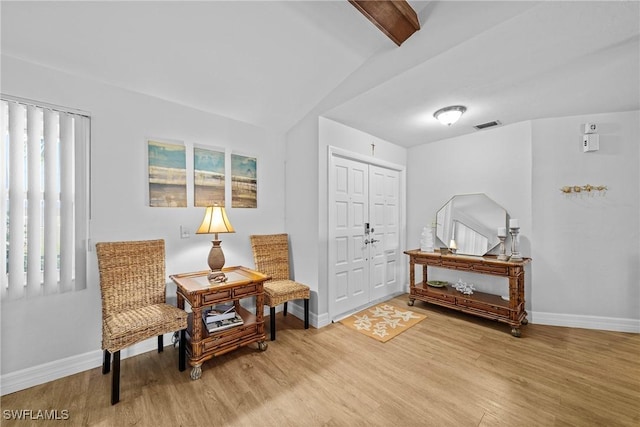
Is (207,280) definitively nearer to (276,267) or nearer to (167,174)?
(276,267)

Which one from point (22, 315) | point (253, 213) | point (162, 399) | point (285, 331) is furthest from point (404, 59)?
point (22, 315)

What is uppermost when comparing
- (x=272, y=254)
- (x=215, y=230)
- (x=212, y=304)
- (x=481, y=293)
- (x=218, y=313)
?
(x=215, y=230)

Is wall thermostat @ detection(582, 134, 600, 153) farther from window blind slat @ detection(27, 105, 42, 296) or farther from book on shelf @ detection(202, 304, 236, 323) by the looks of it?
window blind slat @ detection(27, 105, 42, 296)

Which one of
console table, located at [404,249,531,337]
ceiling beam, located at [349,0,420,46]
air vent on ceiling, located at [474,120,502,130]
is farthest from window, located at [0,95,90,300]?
air vent on ceiling, located at [474,120,502,130]

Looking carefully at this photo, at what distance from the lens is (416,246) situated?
414cm

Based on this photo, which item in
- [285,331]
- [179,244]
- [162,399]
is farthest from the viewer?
[285,331]

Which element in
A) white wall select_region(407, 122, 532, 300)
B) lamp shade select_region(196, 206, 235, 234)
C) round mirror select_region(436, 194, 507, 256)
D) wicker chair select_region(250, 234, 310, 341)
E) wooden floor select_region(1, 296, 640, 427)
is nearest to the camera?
wooden floor select_region(1, 296, 640, 427)

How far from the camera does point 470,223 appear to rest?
3473 millimetres

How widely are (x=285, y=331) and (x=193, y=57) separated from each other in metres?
2.84

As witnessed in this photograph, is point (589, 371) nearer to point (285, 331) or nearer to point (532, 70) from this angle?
point (532, 70)

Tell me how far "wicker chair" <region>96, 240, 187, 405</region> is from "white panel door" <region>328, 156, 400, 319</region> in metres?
1.74

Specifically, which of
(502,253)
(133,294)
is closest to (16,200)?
(133,294)

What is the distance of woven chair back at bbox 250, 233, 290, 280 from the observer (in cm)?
302

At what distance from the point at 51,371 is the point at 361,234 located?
126 inches
